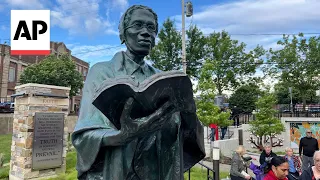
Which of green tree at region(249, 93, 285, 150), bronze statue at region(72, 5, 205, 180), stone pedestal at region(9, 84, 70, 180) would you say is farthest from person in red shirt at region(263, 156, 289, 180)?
green tree at region(249, 93, 285, 150)

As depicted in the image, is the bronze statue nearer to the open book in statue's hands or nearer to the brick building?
the open book in statue's hands

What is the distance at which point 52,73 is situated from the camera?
27.5m

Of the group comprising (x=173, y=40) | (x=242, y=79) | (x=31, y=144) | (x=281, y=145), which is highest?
(x=173, y=40)

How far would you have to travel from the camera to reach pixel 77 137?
1435mm

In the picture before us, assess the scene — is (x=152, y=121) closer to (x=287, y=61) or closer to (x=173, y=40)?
(x=287, y=61)

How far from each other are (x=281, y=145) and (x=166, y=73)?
58.3 feet

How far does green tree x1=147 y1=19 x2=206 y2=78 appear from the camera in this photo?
81.1ft

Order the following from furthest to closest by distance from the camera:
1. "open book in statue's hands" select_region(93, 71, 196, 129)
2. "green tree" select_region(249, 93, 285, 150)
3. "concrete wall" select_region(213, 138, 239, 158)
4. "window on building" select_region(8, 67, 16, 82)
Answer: "window on building" select_region(8, 67, 16, 82) → "green tree" select_region(249, 93, 285, 150) → "concrete wall" select_region(213, 138, 239, 158) → "open book in statue's hands" select_region(93, 71, 196, 129)

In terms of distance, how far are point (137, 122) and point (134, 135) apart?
6cm

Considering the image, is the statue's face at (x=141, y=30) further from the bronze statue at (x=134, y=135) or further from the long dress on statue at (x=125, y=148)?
the long dress on statue at (x=125, y=148)

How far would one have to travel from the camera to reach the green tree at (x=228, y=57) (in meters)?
27.0

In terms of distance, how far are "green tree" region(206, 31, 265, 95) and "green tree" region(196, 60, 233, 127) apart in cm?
1258

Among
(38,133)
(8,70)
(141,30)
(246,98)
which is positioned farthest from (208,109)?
(8,70)

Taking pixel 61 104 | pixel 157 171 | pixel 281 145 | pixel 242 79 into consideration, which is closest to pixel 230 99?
pixel 242 79
